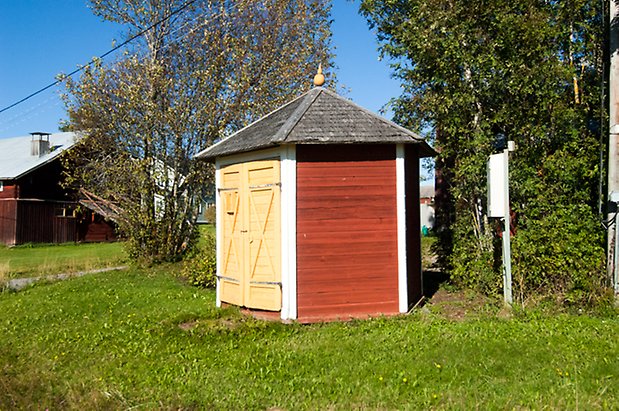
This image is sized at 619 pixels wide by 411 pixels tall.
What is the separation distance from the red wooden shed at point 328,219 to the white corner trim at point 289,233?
15 mm

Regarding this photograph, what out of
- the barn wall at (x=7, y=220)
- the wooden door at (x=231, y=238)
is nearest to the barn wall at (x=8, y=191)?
the barn wall at (x=7, y=220)

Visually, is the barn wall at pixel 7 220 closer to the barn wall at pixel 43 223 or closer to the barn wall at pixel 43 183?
the barn wall at pixel 43 223

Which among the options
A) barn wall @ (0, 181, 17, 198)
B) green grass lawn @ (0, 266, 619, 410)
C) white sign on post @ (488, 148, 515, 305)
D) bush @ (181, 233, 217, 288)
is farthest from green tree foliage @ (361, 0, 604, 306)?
barn wall @ (0, 181, 17, 198)

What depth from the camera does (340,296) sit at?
827cm

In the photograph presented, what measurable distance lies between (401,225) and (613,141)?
11.3ft

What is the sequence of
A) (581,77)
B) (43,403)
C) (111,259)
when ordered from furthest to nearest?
(111,259) → (581,77) → (43,403)

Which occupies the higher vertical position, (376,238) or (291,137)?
(291,137)

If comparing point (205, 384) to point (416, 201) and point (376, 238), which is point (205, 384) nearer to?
point (376, 238)

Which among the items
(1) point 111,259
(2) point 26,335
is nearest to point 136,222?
(1) point 111,259

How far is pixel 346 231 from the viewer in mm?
8359

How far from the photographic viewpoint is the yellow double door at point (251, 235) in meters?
8.41

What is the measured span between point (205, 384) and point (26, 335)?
4.04 metres

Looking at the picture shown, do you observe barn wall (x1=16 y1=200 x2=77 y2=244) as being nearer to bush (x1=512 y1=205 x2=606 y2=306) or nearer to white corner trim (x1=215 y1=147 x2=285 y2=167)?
white corner trim (x1=215 y1=147 x2=285 y2=167)

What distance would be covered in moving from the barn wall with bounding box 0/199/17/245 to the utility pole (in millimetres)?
28693
